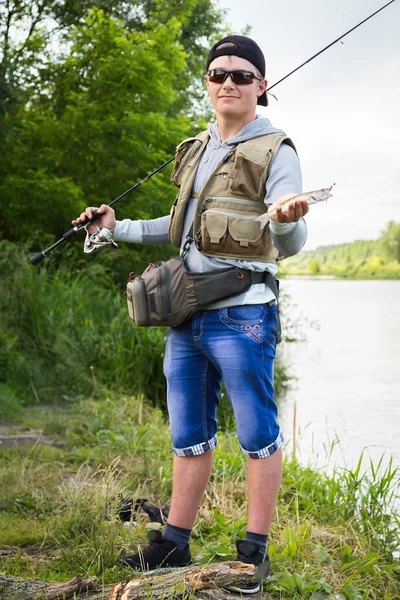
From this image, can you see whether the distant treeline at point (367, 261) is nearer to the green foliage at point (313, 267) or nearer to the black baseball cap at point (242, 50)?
the green foliage at point (313, 267)

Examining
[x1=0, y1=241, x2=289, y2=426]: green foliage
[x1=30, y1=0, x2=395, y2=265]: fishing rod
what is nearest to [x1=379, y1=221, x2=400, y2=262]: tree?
[x1=0, y1=241, x2=289, y2=426]: green foliage

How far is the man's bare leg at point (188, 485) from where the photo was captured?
297 centimetres

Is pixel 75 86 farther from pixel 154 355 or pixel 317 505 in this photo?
pixel 317 505

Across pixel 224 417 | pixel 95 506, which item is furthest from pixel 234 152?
pixel 224 417

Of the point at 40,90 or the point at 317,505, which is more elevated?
the point at 40,90

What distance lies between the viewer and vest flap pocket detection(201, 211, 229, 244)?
2.76 metres

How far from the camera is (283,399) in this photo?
29.6 ft

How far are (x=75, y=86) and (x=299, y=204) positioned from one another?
1102 cm

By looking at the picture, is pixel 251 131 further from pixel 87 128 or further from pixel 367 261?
pixel 367 261

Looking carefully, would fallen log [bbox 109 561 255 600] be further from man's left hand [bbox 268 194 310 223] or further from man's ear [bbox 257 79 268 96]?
man's ear [bbox 257 79 268 96]

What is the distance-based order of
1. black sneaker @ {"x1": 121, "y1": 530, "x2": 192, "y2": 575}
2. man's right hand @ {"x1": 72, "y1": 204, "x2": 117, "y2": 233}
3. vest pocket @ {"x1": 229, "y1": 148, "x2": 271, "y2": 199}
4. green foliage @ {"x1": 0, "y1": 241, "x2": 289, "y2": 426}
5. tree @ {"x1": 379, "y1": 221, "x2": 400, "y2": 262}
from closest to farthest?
vest pocket @ {"x1": 229, "y1": 148, "x2": 271, "y2": 199}, black sneaker @ {"x1": 121, "y1": 530, "x2": 192, "y2": 575}, man's right hand @ {"x1": 72, "y1": 204, "x2": 117, "y2": 233}, green foliage @ {"x1": 0, "y1": 241, "x2": 289, "y2": 426}, tree @ {"x1": 379, "y1": 221, "x2": 400, "y2": 262}

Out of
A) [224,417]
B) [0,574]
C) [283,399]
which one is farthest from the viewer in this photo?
[283,399]

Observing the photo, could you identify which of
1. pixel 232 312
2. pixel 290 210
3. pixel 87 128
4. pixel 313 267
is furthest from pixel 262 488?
pixel 313 267

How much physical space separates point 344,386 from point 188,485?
6818mm
